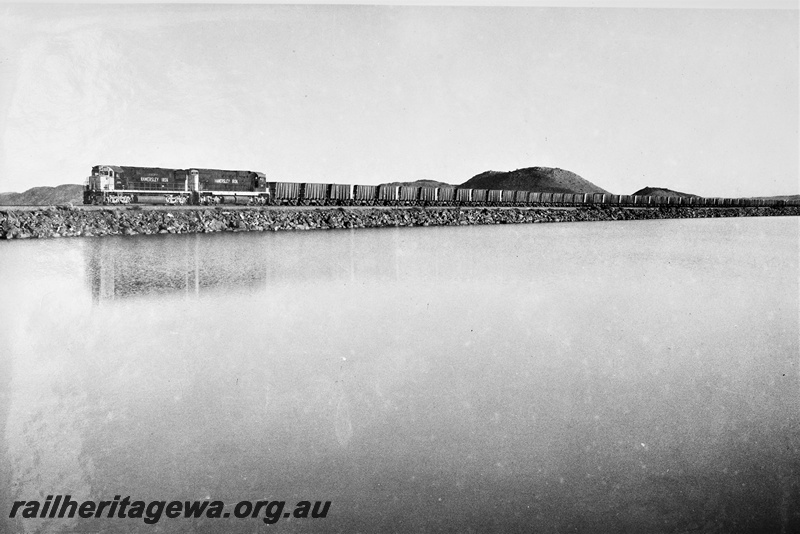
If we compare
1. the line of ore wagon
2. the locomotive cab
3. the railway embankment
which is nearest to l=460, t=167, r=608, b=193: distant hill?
the line of ore wagon

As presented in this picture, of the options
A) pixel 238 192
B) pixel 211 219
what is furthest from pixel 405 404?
pixel 238 192

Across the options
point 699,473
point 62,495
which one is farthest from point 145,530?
point 699,473

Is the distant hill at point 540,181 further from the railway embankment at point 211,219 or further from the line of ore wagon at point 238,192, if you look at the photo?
the railway embankment at point 211,219

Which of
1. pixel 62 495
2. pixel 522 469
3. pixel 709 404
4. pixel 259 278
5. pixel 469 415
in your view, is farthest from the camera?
pixel 259 278

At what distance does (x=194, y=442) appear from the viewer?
3.83 meters

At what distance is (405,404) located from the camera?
181 inches

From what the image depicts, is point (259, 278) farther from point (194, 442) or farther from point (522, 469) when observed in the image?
point (522, 469)

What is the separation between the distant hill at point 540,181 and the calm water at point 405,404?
102860mm

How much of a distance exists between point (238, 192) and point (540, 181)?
94.3 metres

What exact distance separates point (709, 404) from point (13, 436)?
542 centimetres

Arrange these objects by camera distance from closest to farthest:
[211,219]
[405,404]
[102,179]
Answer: [405,404], [211,219], [102,179]

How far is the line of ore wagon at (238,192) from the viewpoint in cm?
2322

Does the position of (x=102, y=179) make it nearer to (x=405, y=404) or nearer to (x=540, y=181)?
(x=405, y=404)

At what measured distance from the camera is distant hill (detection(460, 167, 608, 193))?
110m
